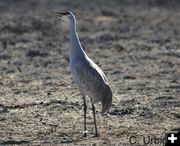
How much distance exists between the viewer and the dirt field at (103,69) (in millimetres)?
10992

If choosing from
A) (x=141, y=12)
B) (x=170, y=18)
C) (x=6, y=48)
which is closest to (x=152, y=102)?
(x=6, y=48)

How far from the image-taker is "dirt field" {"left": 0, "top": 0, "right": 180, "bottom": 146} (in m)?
11.0

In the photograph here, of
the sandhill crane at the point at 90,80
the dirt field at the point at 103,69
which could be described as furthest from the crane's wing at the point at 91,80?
the dirt field at the point at 103,69

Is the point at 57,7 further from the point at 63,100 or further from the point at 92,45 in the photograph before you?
the point at 63,100

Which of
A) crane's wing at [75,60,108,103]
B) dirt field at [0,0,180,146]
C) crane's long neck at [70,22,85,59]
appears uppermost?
crane's long neck at [70,22,85,59]

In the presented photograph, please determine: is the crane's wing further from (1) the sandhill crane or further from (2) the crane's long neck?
(2) the crane's long neck

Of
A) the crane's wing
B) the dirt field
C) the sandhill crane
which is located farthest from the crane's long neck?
the dirt field

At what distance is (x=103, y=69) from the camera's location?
56.1ft

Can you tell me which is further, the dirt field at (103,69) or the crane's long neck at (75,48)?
the dirt field at (103,69)

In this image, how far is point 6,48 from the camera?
1986 cm

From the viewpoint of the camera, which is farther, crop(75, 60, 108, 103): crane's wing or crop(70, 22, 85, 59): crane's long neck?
crop(70, 22, 85, 59): crane's long neck

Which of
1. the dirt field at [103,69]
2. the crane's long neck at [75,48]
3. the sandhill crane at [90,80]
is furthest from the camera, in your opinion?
the dirt field at [103,69]

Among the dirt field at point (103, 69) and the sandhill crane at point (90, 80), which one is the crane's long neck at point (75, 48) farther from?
the dirt field at point (103, 69)

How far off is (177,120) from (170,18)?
17564mm
